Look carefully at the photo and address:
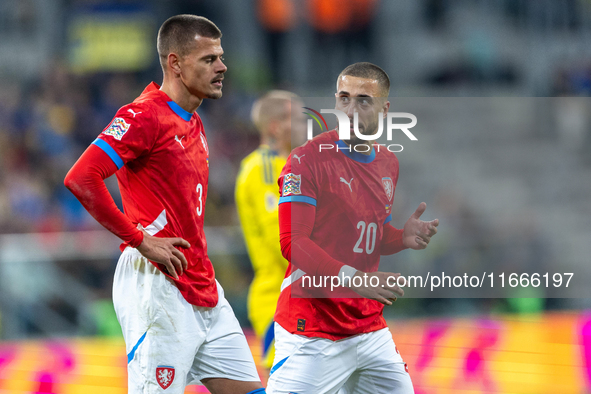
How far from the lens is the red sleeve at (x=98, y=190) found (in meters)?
3.16

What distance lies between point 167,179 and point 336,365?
1.19 meters

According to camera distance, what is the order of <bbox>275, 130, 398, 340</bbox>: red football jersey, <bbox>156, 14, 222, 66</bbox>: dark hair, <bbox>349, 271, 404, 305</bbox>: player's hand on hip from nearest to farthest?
<bbox>349, 271, 404, 305</bbox>: player's hand on hip, <bbox>275, 130, 398, 340</bbox>: red football jersey, <bbox>156, 14, 222, 66</bbox>: dark hair

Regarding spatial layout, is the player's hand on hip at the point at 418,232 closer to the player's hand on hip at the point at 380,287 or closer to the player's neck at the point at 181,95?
the player's hand on hip at the point at 380,287

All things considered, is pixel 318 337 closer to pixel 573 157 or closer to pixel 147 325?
pixel 147 325

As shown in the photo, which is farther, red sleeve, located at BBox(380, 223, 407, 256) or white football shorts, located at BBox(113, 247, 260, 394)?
red sleeve, located at BBox(380, 223, 407, 256)

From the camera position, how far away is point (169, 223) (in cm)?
347

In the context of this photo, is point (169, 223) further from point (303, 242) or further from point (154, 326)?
point (303, 242)

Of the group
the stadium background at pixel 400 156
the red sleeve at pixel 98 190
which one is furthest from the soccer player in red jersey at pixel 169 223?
the stadium background at pixel 400 156

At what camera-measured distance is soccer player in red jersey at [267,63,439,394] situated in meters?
3.32

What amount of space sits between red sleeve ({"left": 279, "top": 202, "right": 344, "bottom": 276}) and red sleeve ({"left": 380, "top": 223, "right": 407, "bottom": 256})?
524 millimetres

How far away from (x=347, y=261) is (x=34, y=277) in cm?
614

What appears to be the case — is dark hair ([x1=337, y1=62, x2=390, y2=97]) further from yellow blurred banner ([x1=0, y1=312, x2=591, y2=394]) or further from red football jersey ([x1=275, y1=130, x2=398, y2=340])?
yellow blurred banner ([x1=0, y1=312, x2=591, y2=394])

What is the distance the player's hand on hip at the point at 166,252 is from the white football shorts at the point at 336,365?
0.58 m

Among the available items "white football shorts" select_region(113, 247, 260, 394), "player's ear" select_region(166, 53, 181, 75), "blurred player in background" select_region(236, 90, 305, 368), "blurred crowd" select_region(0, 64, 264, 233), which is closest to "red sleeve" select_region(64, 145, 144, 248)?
"white football shorts" select_region(113, 247, 260, 394)
